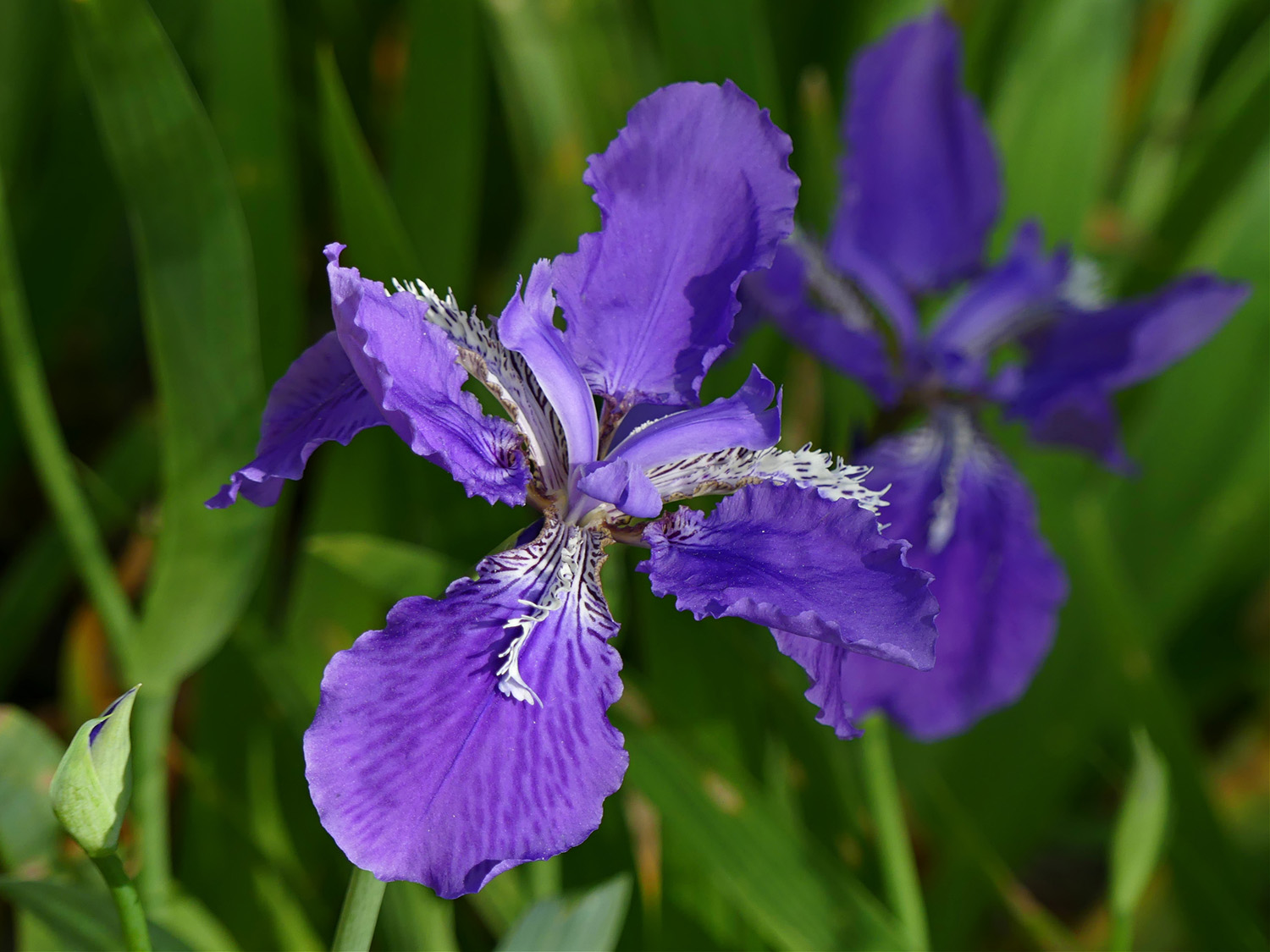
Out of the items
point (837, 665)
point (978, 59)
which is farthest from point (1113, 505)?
point (837, 665)

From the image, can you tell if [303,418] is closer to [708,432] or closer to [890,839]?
[708,432]

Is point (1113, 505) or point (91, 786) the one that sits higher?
point (91, 786)

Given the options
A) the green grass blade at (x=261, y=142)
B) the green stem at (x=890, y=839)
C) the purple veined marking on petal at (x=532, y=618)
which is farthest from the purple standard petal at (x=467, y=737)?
the green grass blade at (x=261, y=142)

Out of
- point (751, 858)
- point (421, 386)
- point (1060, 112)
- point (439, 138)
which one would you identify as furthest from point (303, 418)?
point (1060, 112)

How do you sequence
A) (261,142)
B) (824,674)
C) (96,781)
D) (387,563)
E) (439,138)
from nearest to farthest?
(96,781)
(824,674)
(387,563)
(261,142)
(439,138)

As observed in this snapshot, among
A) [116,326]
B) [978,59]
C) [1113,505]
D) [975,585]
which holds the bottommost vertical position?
[1113,505]

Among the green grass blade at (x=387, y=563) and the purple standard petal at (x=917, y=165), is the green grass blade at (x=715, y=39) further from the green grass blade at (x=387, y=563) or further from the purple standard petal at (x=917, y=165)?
the green grass blade at (x=387, y=563)

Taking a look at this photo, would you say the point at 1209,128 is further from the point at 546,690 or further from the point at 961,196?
the point at 546,690
